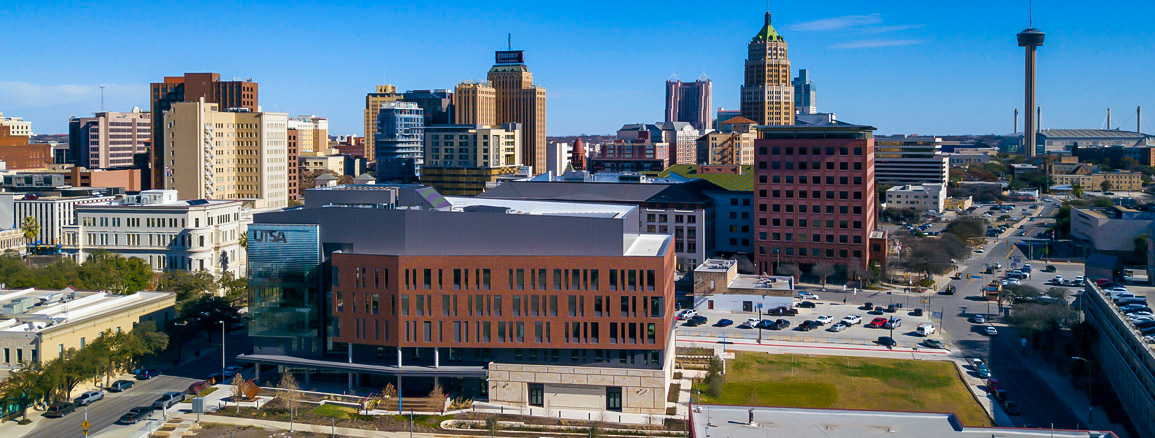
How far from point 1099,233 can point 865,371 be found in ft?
261

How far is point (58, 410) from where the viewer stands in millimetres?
67750

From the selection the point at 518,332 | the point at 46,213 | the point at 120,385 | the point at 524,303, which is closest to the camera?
the point at 524,303

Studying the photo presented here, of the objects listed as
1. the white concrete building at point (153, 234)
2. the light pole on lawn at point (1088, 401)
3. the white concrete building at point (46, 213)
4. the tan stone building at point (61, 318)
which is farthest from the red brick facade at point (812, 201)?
the white concrete building at point (46, 213)

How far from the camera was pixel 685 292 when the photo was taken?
118062 millimetres

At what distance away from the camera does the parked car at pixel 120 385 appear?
73750 mm

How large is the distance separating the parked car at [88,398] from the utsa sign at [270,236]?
598 inches

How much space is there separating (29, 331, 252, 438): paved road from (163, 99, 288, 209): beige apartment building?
76.9 m

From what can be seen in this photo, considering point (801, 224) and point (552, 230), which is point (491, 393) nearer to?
point (552, 230)

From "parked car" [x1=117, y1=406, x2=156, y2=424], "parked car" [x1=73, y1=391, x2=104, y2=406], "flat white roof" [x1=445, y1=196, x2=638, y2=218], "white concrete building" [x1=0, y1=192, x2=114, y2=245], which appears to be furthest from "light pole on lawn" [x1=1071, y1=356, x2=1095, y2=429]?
"white concrete building" [x1=0, y1=192, x2=114, y2=245]

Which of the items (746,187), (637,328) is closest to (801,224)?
(746,187)

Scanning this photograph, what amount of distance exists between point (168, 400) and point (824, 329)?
193ft

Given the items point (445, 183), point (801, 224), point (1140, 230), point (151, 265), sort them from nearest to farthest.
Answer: point (151, 265) < point (801, 224) < point (1140, 230) < point (445, 183)

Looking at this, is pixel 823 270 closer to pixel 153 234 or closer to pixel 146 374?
pixel 146 374

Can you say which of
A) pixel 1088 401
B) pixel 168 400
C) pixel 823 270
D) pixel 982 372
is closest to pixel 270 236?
pixel 168 400
